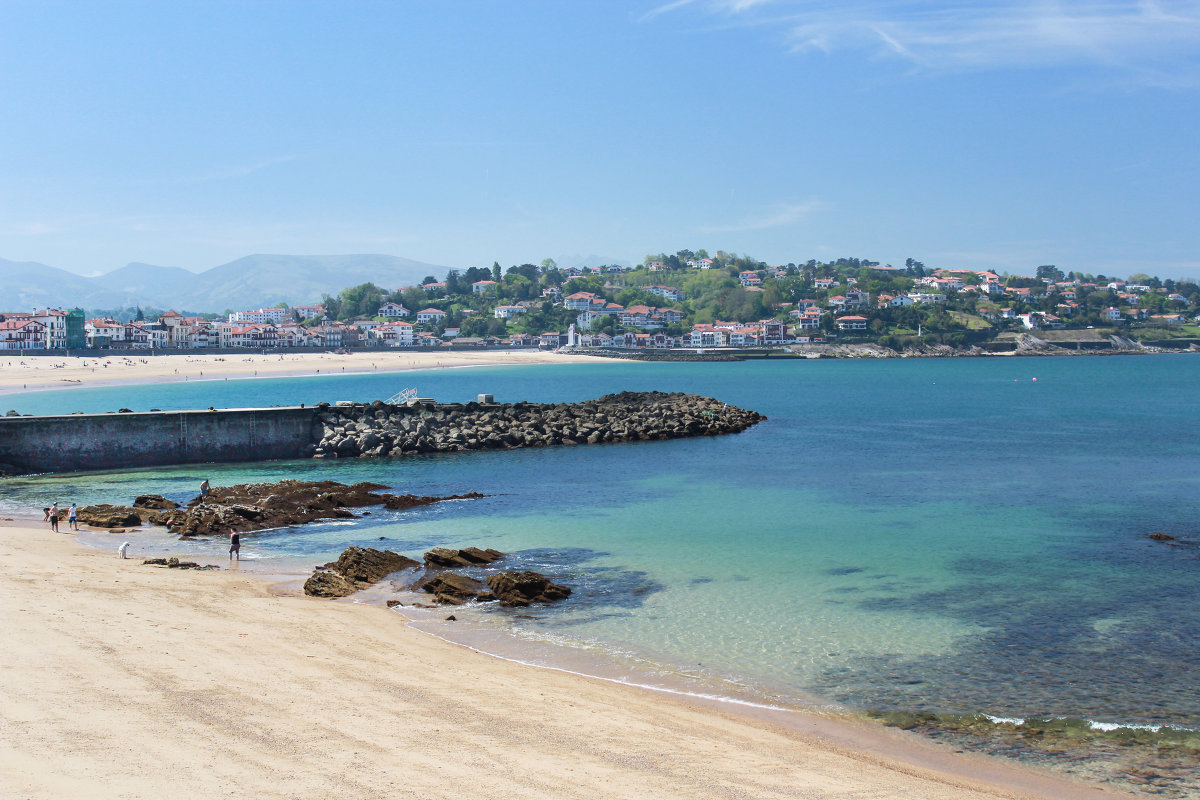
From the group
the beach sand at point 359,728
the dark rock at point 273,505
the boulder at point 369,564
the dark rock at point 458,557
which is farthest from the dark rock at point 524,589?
the dark rock at point 273,505

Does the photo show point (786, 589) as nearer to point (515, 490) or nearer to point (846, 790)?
point (846, 790)

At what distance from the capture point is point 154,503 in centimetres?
2350

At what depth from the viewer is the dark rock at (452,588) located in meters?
15.2

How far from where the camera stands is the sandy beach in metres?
74.9

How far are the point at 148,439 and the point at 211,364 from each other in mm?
75948

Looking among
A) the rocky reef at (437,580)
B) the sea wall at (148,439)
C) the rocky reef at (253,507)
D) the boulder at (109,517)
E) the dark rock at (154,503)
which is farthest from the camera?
the sea wall at (148,439)

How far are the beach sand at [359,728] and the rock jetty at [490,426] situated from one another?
2293 cm

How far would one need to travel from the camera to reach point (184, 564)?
16.8m

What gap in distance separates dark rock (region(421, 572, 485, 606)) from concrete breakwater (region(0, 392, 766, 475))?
20.4 metres

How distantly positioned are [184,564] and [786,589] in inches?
464

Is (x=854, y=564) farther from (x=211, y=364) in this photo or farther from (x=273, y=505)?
(x=211, y=364)

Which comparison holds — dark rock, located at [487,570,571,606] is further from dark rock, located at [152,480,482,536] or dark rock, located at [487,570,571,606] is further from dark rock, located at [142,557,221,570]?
dark rock, located at [152,480,482,536]

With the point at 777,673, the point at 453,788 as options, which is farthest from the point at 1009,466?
the point at 453,788

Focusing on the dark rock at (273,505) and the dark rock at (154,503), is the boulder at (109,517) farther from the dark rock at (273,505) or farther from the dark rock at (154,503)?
the dark rock at (154,503)
